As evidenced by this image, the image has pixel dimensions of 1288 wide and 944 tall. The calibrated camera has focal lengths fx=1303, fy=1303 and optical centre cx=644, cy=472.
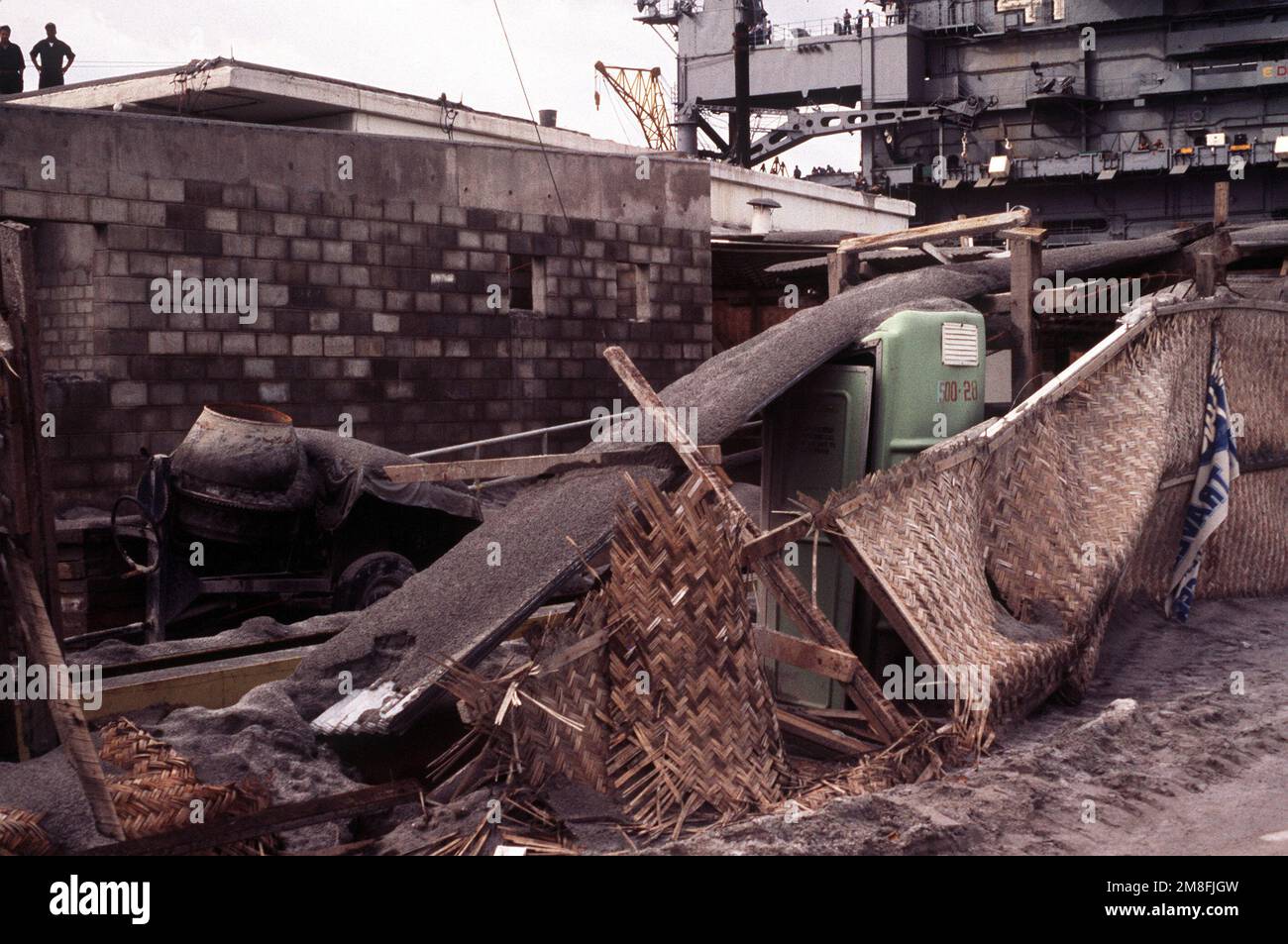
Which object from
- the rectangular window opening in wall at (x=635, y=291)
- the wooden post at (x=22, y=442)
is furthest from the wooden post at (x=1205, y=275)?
the rectangular window opening in wall at (x=635, y=291)

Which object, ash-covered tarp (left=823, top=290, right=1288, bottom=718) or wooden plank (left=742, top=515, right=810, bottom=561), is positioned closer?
wooden plank (left=742, top=515, right=810, bottom=561)

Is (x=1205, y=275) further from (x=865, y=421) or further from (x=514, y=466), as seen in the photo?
(x=514, y=466)

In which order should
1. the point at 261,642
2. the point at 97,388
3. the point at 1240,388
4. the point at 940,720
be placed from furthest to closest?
the point at 97,388
the point at 1240,388
the point at 261,642
the point at 940,720

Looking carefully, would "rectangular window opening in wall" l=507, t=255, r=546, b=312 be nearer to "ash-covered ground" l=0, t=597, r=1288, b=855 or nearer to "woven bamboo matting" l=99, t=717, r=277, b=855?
"ash-covered ground" l=0, t=597, r=1288, b=855

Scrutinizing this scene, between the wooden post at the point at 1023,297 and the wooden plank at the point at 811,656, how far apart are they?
332 centimetres

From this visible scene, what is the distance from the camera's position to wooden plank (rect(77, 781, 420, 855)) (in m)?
4.71

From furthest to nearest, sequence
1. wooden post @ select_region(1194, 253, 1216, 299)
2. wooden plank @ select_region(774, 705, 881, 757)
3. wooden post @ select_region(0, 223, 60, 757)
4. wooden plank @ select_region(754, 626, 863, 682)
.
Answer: wooden post @ select_region(1194, 253, 1216, 299) → wooden plank @ select_region(774, 705, 881, 757) → wooden plank @ select_region(754, 626, 863, 682) → wooden post @ select_region(0, 223, 60, 757)

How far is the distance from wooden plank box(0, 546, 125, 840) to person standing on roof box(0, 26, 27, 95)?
1583 cm

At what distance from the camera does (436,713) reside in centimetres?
628

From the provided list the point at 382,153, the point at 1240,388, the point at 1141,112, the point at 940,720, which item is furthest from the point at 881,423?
the point at 1141,112

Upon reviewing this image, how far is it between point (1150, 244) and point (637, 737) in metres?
7.75

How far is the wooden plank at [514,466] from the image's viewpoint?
6.22m

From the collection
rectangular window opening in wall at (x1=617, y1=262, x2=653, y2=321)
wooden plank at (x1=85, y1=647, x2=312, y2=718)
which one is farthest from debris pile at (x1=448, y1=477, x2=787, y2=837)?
rectangular window opening in wall at (x1=617, y1=262, x2=653, y2=321)

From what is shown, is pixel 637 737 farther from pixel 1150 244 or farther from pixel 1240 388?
pixel 1150 244
